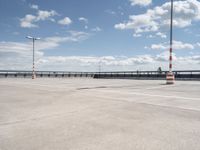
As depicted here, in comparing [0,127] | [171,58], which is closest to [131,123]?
[0,127]

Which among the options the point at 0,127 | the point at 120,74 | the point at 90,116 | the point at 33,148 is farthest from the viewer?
the point at 120,74

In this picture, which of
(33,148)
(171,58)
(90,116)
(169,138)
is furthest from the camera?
(171,58)

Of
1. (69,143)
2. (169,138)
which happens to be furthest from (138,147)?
(69,143)

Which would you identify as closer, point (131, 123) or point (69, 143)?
point (69, 143)

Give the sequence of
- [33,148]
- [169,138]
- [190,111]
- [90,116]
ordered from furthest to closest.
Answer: [190,111] → [90,116] → [169,138] → [33,148]

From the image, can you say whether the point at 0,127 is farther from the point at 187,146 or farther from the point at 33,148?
the point at 187,146

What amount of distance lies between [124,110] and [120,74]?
35.2 m

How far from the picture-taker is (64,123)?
5250 millimetres

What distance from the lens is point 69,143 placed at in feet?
12.7

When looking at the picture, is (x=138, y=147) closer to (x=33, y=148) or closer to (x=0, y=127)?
(x=33, y=148)

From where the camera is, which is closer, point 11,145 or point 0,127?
point 11,145

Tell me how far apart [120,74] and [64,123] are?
121 feet

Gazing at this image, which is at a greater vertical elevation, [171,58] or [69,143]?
[171,58]

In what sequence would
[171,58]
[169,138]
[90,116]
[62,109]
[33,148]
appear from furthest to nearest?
[171,58]
[62,109]
[90,116]
[169,138]
[33,148]
